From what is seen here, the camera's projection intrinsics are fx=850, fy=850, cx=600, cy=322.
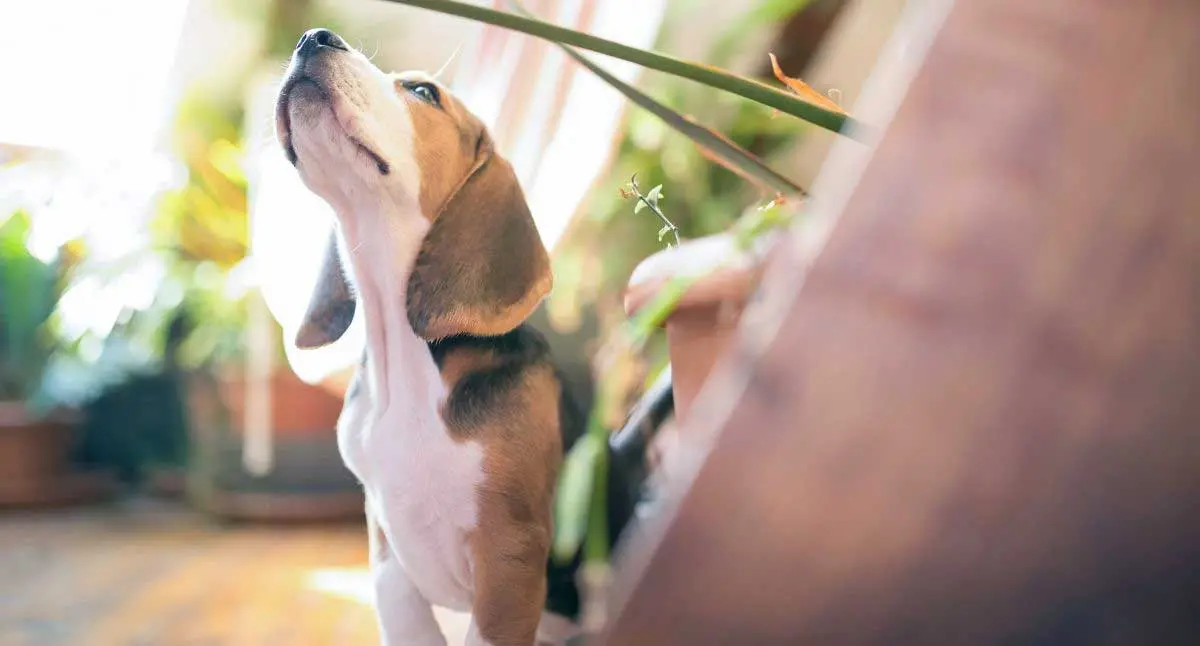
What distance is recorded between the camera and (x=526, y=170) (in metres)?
1.01

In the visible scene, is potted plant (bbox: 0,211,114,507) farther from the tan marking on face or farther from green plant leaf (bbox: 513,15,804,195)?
green plant leaf (bbox: 513,15,804,195)

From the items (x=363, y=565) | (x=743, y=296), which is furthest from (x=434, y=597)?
(x=363, y=565)

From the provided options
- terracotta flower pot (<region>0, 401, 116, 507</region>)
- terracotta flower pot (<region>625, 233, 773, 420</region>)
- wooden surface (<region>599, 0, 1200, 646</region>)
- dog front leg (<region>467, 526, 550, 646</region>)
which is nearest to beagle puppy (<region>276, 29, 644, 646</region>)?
dog front leg (<region>467, 526, 550, 646</region>)

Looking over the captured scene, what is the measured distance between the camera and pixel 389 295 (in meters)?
0.68

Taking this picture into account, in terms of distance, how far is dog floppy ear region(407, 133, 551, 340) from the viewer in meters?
0.65

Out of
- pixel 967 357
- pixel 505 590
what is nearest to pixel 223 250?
pixel 505 590

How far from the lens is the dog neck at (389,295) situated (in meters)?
0.66

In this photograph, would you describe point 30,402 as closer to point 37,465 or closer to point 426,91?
point 37,465

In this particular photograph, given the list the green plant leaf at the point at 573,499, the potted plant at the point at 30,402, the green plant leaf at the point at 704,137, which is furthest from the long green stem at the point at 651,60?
the potted plant at the point at 30,402

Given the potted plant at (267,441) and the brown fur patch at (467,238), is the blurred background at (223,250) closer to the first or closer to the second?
the potted plant at (267,441)

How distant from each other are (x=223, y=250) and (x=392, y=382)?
64.6 inches

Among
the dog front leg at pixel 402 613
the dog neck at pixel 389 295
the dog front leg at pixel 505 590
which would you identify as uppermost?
the dog neck at pixel 389 295

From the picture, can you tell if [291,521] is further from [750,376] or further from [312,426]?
[750,376]

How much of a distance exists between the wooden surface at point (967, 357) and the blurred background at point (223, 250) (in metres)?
0.47
